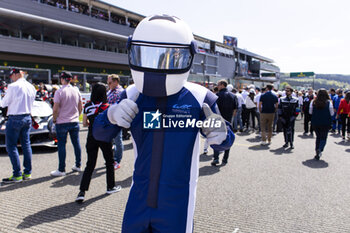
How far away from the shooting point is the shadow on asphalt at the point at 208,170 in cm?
511

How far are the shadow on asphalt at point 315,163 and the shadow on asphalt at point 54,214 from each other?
15.3ft

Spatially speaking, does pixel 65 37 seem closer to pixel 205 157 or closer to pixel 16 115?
pixel 205 157

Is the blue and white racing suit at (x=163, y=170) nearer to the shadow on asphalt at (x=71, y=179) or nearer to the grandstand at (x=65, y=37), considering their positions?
the shadow on asphalt at (x=71, y=179)

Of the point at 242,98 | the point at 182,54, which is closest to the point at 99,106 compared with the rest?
the point at 182,54

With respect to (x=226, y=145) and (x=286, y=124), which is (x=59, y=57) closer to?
(x=286, y=124)

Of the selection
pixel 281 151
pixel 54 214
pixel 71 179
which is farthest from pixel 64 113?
pixel 281 151

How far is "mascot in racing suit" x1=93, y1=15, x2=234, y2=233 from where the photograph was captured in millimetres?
1528

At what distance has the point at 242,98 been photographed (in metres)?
10.6

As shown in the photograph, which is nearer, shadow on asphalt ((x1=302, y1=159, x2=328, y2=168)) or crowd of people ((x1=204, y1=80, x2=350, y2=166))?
shadow on asphalt ((x1=302, y1=159, x2=328, y2=168))

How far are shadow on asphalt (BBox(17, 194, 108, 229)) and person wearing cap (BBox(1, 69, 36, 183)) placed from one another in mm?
1404

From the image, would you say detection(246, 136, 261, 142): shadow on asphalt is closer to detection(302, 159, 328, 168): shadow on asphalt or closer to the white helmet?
detection(302, 159, 328, 168): shadow on asphalt

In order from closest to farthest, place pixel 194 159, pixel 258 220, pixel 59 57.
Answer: pixel 194 159 → pixel 258 220 → pixel 59 57

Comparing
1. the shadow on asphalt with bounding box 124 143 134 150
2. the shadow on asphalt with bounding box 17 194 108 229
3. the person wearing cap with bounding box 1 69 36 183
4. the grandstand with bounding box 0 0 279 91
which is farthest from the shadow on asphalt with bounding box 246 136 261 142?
the grandstand with bounding box 0 0 279 91

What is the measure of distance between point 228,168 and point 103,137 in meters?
4.18
